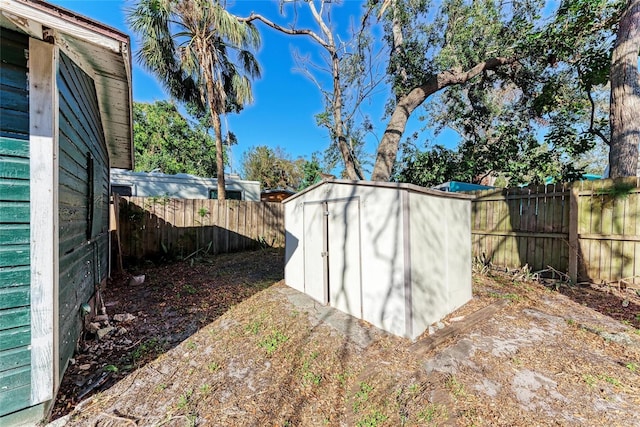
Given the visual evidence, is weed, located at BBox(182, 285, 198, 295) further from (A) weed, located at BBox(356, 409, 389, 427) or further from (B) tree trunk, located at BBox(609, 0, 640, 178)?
(B) tree trunk, located at BBox(609, 0, 640, 178)

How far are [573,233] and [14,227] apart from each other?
728cm

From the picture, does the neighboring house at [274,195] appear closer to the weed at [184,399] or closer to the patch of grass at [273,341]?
the patch of grass at [273,341]

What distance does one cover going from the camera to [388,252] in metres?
3.26

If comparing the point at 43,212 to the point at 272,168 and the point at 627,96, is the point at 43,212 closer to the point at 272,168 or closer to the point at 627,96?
the point at 627,96

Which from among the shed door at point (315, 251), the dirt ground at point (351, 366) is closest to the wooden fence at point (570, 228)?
the dirt ground at point (351, 366)

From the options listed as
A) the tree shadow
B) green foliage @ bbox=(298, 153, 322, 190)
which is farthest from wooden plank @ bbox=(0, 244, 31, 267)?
green foliage @ bbox=(298, 153, 322, 190)

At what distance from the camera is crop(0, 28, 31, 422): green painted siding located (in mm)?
1786

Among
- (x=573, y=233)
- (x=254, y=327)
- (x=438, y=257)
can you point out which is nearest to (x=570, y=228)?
(x=573, y=233)

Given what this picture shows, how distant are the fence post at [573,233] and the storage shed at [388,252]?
211 cm

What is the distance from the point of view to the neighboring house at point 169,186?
33.3ft

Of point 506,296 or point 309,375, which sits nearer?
point 309,375

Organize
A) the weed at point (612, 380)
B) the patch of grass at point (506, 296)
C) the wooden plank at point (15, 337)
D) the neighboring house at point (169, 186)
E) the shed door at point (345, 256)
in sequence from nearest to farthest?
the wooden plank at point (15, 337) → the weed at point (612, 380) → the shed door at point (345, 256) → the patch of grass at point (506, 296) → the neighboring house at point (169, 186)

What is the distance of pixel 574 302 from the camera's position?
4.09 meters

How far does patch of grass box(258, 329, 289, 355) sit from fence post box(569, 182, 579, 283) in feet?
17.1
